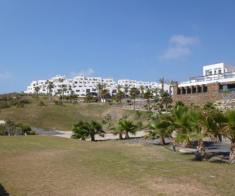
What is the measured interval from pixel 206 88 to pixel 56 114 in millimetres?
33277

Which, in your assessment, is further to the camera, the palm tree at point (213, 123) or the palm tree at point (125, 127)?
the palm tree at point (125, 127)

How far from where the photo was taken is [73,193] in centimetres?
989

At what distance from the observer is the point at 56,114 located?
222ft

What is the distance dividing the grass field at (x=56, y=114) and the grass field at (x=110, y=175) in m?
42.5

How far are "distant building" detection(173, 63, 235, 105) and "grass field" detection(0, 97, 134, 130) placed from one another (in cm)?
2039

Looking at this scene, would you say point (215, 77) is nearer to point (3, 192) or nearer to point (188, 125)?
point (188, 125)

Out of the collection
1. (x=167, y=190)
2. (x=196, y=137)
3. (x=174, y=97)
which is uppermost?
(x=174, y=97)

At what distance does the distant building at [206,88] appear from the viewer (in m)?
40.7

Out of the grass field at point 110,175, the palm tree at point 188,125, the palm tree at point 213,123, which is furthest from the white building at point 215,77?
the palm tree at point 213,123

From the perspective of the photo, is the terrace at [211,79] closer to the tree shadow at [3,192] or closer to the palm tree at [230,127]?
the palm tree at [230,127]

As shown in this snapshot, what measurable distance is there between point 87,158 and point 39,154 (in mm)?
2821

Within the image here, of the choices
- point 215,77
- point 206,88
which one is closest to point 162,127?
point 206,88

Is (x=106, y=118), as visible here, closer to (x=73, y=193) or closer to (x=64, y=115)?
(x=64, y=115)

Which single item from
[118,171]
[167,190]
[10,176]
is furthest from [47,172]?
[167,190]
